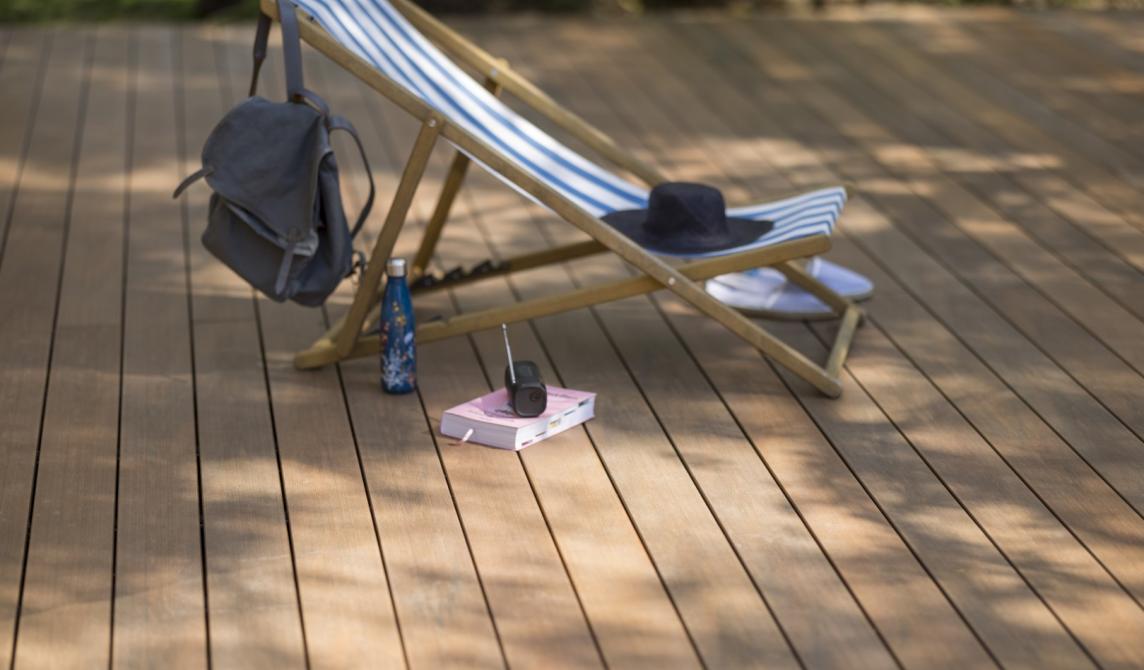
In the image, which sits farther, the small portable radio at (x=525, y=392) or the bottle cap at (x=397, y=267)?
the bottle cap at (x=397, y=267)

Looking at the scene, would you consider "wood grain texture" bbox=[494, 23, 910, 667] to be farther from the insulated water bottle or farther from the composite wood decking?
the insulated water bottle

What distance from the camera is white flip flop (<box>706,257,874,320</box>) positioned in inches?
148

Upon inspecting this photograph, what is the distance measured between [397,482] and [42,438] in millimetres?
767

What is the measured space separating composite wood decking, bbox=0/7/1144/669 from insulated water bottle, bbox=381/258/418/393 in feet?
0.17

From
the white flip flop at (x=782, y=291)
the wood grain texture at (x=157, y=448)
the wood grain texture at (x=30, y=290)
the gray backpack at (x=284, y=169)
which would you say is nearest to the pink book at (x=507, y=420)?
the gray backpack at (x=284, y=169)

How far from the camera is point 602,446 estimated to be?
121 inches

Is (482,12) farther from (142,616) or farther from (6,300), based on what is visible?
(142,616)

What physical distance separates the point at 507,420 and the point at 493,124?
0.84 metres

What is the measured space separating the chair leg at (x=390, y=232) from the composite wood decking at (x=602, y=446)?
0.12 metres

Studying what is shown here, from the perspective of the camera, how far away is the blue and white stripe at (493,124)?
331 cm

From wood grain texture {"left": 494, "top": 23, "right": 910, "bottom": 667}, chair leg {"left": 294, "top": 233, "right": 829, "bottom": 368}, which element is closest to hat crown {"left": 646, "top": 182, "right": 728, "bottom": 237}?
chair leg {"left": 294, "top": 233, "right": 829, "bottom": 368}

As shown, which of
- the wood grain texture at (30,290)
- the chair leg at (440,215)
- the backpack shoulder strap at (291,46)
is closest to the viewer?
the wood grain texture at (30,290)

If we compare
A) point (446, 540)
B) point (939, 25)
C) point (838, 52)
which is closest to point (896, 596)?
point (446, 540)

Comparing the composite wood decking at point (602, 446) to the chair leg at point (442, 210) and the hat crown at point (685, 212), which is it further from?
the hat crown at point (685, 212)
